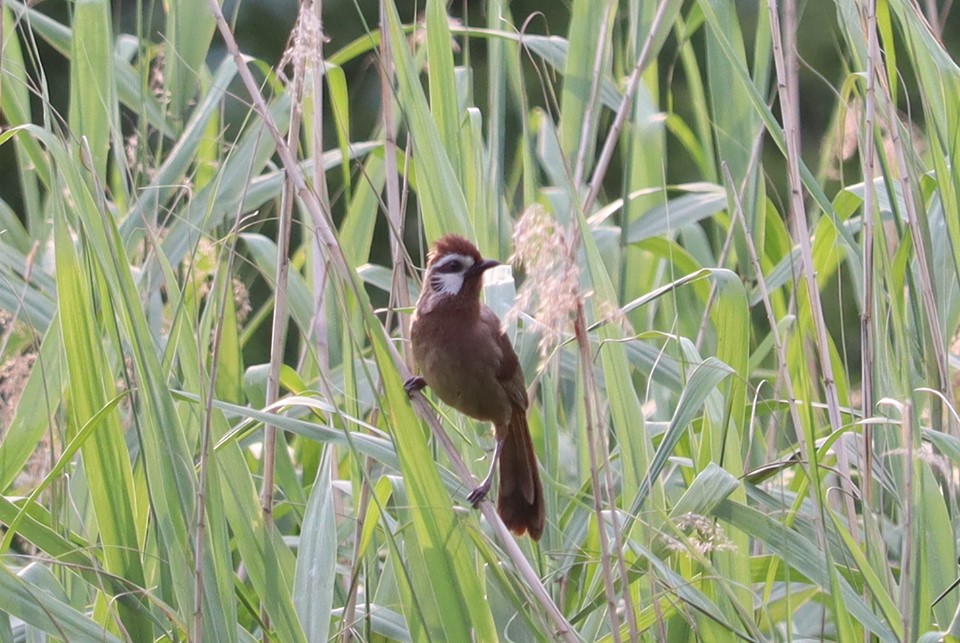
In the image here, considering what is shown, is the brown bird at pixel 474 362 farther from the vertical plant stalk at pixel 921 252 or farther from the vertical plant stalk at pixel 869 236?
the vertical plant stalk at pixel 921 252

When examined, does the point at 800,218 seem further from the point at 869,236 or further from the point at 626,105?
the point at 626,105

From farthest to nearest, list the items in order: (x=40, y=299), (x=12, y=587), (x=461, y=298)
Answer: (x=461, y=298)
(x=40, y=299)
(x=12, y=587)

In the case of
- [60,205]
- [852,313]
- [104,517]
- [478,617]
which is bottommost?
[852,313]

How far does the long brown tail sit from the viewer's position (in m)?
1.75

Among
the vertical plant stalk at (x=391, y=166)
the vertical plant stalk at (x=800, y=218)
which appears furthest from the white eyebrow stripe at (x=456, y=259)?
the vertical plant stalk at (x=800, y=218)

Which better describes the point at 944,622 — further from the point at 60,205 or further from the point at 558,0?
the point at 558,0

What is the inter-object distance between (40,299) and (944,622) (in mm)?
1408

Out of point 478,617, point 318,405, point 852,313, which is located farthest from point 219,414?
point 852,313

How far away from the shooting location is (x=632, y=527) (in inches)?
63.5

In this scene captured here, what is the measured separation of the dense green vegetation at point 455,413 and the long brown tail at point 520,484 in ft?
0.10

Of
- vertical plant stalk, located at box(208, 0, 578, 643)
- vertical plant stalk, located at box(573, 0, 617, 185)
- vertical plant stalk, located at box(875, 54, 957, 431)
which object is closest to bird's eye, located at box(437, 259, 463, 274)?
vertical plant stalk, located at box(573, 0, 617, 185)

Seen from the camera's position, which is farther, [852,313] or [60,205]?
[852,313]

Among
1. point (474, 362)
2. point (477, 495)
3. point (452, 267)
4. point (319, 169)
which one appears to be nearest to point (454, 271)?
point (452, 267)

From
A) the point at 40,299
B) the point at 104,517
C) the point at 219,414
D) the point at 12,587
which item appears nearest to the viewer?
the point at 12,587
